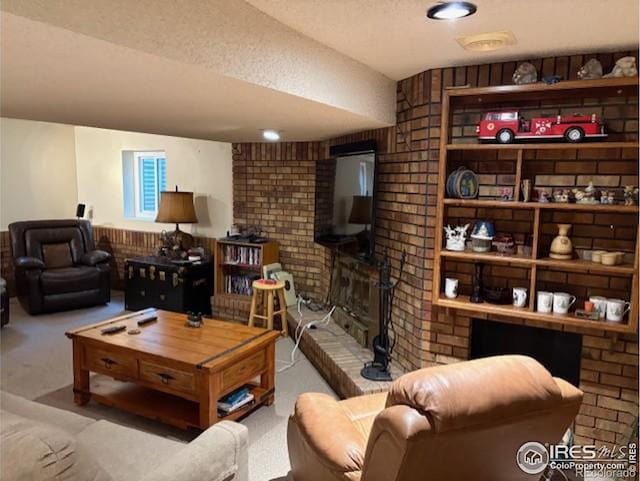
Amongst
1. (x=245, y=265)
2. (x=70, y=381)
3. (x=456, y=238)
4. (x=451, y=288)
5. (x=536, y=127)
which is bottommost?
(x=70, y=381)

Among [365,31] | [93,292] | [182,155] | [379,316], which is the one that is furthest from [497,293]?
[93,292]

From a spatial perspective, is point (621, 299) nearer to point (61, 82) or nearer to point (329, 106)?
point (329, 106)

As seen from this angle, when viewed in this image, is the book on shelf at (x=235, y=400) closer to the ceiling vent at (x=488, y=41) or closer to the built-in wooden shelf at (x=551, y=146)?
the built-in wooden shelf at (x=551, y=146)

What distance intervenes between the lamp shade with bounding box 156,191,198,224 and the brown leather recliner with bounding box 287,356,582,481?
12.4 ft

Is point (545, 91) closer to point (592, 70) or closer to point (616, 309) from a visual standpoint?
point (592, 70)

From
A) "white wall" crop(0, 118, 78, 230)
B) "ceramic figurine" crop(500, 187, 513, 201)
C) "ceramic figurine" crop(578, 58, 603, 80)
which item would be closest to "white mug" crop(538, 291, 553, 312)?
"ceramic figurine" crop(500, 187, 513, 201)

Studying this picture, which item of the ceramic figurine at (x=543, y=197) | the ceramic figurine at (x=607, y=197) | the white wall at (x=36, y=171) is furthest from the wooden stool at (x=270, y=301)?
the white wall at (x=36, y=171)

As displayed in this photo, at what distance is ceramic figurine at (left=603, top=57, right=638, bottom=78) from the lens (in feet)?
7.10

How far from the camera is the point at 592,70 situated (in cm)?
226

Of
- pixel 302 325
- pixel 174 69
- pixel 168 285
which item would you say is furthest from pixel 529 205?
pixel 168 285

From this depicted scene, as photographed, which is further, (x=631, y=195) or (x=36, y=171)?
(x=36, y=171)

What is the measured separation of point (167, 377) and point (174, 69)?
1726mm

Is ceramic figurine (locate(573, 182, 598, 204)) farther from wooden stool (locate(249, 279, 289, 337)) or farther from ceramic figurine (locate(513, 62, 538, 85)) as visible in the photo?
wooden stool (locate(249, 279, 289, 337))

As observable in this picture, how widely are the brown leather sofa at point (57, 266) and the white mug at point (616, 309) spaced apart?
484 centimetres
